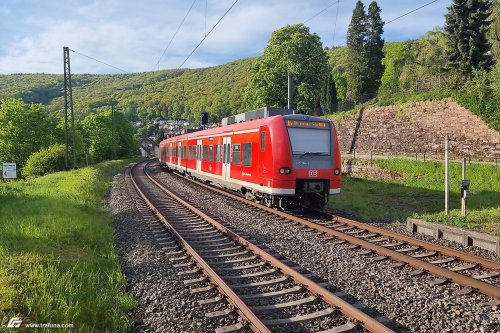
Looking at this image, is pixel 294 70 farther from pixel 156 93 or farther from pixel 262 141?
pixel 156 93

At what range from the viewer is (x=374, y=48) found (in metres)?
51.5

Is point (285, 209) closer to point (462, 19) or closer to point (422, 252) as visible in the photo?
point (422, 252)

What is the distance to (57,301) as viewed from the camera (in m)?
4.88

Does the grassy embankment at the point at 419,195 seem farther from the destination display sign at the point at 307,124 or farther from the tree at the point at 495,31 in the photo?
the tree at the point at 495,31

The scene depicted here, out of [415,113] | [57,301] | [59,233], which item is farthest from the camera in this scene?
[415,113]

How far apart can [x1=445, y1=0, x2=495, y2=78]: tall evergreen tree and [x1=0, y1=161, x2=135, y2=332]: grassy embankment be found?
90.8 feet

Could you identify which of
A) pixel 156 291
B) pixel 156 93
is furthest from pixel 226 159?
pixel 156 93

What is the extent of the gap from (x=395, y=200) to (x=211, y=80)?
562 feet

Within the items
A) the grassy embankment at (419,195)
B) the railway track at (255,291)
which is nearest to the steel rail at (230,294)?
the railway track at (255,291)

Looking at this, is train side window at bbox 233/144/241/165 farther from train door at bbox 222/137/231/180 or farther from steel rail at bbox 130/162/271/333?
steel rail at bbox 130/162/271/333

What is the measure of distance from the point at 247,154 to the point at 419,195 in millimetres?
7849

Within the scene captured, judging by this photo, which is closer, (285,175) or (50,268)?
(50,268)

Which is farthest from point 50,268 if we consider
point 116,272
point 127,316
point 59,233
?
point 59,233

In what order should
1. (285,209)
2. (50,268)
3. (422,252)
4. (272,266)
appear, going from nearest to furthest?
(50,268) < (272,266) < (422,252) < (285,209)
